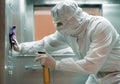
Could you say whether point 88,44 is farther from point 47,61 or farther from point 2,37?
point 2,37

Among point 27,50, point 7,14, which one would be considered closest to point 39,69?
point 27,50

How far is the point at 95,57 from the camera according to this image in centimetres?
147

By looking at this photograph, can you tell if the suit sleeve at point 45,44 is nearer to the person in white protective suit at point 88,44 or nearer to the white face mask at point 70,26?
the person in white protective suit at point 88,44

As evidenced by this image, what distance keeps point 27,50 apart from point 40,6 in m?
0.38

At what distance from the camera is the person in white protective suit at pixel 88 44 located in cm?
148

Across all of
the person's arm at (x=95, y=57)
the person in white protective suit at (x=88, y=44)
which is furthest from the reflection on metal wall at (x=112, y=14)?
the person's arm at (x=95, y=57)

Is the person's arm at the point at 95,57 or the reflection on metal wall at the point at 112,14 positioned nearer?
the person's arm at the point at 95,57

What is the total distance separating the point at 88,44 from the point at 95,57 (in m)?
0.15

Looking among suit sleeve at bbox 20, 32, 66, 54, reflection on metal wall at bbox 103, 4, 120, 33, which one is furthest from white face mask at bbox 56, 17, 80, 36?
reflection on metal wall at bbox 103, 4, 120, 33

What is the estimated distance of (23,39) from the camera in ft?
6.46

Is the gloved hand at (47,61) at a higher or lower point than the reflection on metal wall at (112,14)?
lower

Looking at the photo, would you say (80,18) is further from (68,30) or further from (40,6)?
(40,6)

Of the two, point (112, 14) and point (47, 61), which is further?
point (112, 14)

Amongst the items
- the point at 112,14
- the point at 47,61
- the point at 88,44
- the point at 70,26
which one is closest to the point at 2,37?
the point at 47,61
